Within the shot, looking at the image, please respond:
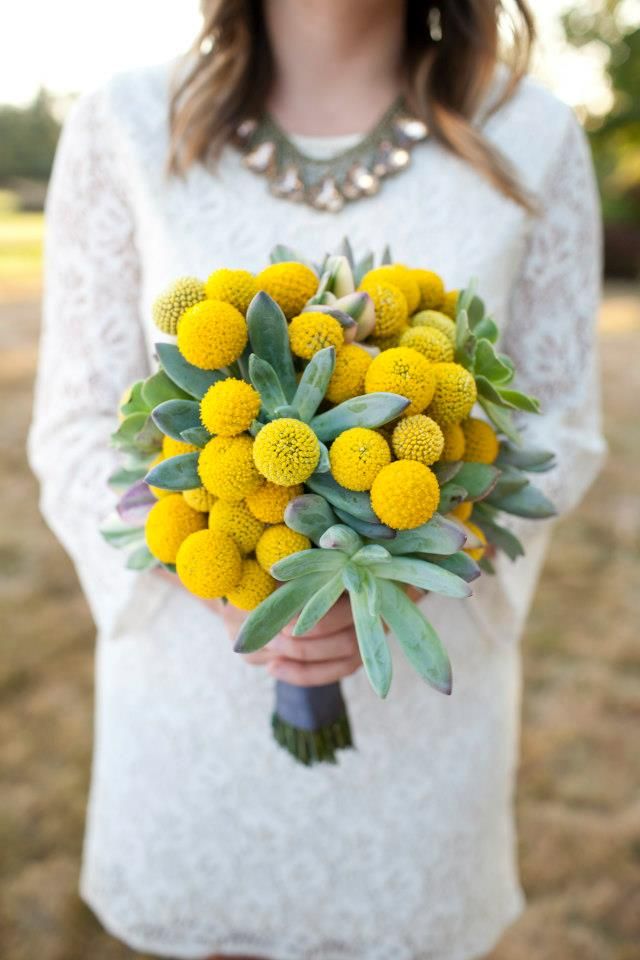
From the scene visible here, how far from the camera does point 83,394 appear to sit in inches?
57.0

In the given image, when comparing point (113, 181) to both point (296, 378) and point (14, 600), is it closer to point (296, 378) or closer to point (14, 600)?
point (296, 378)

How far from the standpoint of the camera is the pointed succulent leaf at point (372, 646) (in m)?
0.85

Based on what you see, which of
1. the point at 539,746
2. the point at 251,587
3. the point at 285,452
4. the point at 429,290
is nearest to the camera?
the point at 285,452

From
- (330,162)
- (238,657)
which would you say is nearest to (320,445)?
(238,657)

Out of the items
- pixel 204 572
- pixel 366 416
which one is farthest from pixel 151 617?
pixel 366 416

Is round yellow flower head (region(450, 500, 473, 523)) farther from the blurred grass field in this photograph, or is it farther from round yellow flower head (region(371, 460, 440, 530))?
the blurred grass field

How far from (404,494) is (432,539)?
7 centimetres

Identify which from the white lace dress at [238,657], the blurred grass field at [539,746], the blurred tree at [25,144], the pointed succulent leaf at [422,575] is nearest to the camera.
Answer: the pointed succulent leaf at [422,575]

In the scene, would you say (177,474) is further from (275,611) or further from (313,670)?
(313,670)

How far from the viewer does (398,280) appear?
1.00 meters

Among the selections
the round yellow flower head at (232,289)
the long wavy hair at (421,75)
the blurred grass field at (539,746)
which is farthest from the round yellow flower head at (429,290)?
the blurred grass field at (539,746)

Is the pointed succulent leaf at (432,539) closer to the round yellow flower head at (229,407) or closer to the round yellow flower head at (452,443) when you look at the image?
the round yellow flower head at (452,443)

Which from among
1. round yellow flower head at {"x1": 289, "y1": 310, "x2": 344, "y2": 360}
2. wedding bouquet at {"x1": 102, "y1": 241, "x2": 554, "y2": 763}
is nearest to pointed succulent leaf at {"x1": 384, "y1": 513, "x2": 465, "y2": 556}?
wedding bouquet at {"x1": 102, "y1": 241, "x2": 554, "y2": 763}

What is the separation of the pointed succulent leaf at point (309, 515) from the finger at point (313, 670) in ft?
0.97
